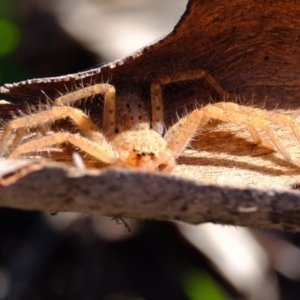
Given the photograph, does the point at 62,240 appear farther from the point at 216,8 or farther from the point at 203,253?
the point at 216,8

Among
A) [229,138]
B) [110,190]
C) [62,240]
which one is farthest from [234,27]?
[62,240]

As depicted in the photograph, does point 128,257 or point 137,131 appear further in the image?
point 128,257

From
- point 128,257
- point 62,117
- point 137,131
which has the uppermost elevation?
point 62,117

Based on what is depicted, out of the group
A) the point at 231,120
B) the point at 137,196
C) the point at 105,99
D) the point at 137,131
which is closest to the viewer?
the point at 137,196

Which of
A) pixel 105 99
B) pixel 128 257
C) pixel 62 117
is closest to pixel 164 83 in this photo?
pixel 105 99

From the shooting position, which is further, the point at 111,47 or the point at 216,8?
the point at 111,47

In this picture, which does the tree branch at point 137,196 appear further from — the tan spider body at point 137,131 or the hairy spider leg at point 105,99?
the hairy spider leg at point 105,99

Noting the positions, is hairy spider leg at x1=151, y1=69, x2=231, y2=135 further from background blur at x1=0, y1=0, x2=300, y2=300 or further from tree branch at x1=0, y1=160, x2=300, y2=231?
tree branch at x1=0, y1=160, x2=300, y2=231

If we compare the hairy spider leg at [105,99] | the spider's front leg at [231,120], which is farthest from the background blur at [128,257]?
the spider's front leg at [231,120]

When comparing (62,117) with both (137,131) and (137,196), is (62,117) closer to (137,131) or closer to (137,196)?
(137,131)

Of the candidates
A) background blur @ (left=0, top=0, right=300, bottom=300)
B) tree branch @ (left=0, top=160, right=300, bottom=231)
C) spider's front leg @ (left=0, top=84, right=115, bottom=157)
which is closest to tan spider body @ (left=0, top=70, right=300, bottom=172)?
spider's front leg @ (left=0, top=84, right=115, bottom=157)
